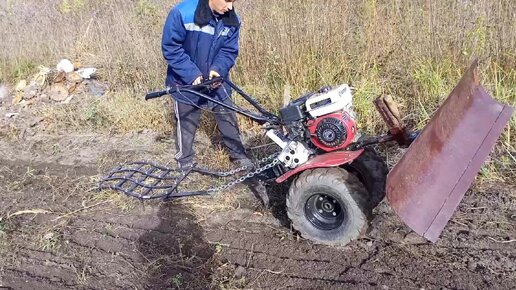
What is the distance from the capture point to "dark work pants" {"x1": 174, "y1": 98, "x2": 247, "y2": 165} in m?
5.12

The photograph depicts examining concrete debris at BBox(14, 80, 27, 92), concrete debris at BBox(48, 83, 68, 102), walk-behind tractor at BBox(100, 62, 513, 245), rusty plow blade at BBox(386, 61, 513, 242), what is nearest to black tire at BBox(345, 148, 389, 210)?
walk-behind tractor at BBox(100, 62, 513, 245)

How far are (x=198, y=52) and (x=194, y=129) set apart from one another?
2.62 ft

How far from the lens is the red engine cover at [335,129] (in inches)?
140

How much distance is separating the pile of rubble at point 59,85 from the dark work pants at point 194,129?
310 centimetres

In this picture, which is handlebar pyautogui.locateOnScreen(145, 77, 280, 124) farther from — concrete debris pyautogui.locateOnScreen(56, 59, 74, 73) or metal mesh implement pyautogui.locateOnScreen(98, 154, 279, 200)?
concrete debris pyautogui.locateOnScreen(56, 59, 74, 73)

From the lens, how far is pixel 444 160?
3.18 m

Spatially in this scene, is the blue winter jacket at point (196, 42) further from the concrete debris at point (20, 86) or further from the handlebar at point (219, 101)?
the concrete debris at point (20, 86)

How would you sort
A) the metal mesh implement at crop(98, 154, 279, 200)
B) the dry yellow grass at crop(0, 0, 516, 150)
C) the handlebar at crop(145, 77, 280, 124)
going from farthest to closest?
the dry yellow grass at crop(0, 0, 516, 150), the metal mesh implement at crop(98, 154, 279, 200), the handlebar at crop(145, 77, 280, 124)

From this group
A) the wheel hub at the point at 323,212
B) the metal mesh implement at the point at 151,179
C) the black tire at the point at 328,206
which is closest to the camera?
the black tire at the point at 328,206

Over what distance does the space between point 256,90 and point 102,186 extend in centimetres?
218

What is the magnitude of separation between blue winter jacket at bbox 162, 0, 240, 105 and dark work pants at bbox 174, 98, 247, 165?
0.17 meters

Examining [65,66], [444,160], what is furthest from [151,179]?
[65,66]

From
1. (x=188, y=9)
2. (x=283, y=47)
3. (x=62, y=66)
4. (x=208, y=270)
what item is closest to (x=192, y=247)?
(x=208, y=270)

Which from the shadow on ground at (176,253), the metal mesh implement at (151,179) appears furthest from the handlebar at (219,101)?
the shadow on ground at (176,253)
